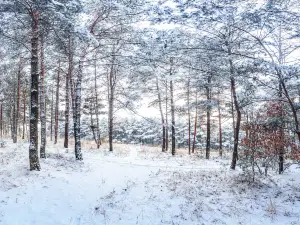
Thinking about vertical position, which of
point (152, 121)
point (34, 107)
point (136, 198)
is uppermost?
point (34, 107)

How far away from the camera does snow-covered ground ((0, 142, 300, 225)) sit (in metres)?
7.75

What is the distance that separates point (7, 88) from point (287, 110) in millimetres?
30112

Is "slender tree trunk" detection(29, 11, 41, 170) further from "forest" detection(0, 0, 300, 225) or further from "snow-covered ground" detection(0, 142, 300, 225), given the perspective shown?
"snow-covered ground" detection(0, 142, 300, 225)

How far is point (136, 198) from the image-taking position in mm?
9492

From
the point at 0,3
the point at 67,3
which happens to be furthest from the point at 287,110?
the point at 0,3

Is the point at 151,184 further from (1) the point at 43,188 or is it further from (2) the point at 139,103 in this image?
(2) the point at 139,103

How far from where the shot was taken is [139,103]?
865 inches

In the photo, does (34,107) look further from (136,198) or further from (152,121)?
(136,198)

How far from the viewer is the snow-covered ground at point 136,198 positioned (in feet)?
25.4

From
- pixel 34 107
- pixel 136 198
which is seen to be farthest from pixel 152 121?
pixel 34 107

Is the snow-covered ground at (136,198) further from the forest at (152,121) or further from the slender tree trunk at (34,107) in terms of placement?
the slender tree trunk at (34,107)

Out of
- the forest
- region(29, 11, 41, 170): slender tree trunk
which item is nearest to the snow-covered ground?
the forest

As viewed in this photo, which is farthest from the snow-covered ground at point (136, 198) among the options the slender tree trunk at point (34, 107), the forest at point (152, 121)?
the slender tree trunk at point (34, 107)

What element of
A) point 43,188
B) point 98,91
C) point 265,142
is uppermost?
point 98,91
